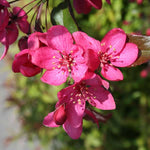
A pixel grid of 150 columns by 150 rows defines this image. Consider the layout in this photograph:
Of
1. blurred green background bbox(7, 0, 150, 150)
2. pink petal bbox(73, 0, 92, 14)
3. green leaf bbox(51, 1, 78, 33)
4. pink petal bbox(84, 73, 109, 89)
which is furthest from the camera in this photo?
blurred green background bbox(7, 0, 150, 150)

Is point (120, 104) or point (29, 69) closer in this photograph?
point (29, 69)

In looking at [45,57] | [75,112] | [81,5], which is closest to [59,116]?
[75,112]

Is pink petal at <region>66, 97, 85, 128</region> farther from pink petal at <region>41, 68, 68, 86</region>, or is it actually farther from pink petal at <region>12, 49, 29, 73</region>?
pink petal at <region>12, 49, 29, 73</region>

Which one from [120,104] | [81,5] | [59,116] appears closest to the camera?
[59,116]

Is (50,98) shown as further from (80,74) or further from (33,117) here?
(80,74)

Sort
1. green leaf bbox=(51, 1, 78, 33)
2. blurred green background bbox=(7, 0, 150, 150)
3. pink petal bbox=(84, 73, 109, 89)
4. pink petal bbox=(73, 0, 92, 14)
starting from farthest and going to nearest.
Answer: blurred green background bbox=(7, 0, 150, 150), pink petal bbox=(73, 0, 92, 14), green leaf bbox=(51, 1, 78, 33), pink petal bbox=(84, 73, 109, 89)

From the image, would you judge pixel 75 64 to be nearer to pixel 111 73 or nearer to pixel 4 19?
pixel 111 73

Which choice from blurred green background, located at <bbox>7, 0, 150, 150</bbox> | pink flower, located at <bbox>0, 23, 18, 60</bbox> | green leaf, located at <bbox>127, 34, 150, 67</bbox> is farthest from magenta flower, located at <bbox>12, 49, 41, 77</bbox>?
blurred green background, located at <bbox>7, 0, 150, 150</bbox>
